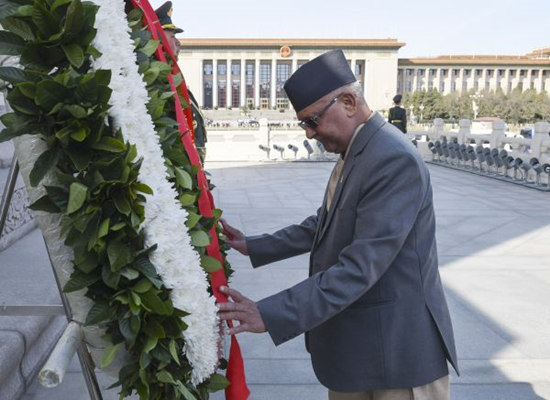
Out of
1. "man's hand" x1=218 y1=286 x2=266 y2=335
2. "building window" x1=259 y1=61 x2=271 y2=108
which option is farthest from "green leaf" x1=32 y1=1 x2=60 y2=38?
"building window" x1=259 y1=61 x2=271 y2=108

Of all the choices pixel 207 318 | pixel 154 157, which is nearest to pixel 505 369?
pixel 207 318

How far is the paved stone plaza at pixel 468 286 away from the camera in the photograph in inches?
122

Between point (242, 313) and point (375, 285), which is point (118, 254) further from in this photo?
point (375, 285)

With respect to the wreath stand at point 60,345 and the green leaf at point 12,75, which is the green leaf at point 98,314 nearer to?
the wreath stand at point 60,345

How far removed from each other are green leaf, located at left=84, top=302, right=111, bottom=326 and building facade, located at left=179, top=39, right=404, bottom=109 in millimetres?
71895

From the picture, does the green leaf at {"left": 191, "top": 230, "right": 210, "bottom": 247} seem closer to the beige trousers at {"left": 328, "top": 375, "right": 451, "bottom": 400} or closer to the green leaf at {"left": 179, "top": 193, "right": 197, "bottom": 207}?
the green leaf at {"left": 179, "top": 193, "right": 197, "bottom": 207}

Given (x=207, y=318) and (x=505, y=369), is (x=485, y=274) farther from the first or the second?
(x=207, y=318)

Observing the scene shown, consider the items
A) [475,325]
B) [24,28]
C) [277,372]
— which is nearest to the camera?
[24,28]

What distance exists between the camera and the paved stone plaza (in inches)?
122

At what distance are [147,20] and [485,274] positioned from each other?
4589 mm

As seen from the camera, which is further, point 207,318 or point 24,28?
point 207,318

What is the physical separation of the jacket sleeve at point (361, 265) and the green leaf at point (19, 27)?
2.87ft

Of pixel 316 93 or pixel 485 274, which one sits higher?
pixel 316 93

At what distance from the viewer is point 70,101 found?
43.4 inches
